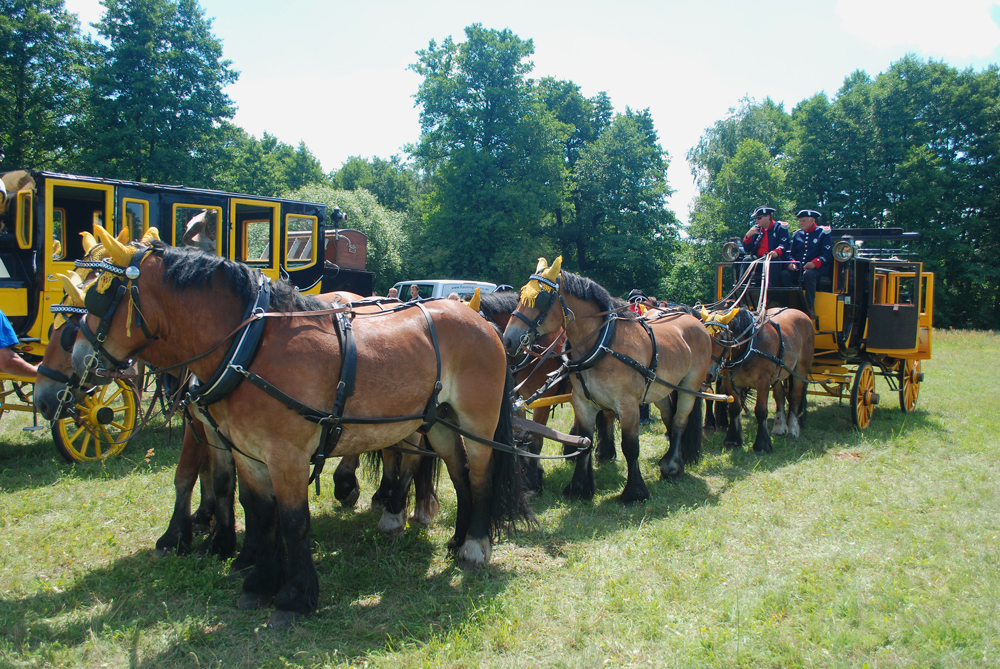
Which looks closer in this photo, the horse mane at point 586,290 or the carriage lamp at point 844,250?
the horse mane at point 586,290

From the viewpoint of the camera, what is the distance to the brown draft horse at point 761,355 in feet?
24.3

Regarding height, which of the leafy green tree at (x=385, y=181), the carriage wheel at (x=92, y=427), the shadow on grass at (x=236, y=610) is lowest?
the shadow on grass at (x=236, y=610)

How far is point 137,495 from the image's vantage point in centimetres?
517

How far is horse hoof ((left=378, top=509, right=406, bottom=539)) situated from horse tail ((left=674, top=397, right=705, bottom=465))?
339 centimetres

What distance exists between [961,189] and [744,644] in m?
33.8

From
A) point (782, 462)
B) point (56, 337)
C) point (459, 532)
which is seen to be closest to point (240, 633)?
point (459, 532)

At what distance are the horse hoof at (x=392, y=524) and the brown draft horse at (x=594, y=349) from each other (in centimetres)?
151

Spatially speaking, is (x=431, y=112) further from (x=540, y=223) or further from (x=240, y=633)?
(x=240, y=633)

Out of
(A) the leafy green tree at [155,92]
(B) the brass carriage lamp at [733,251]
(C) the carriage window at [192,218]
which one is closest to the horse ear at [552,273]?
(C) the carriage window at [192,218]

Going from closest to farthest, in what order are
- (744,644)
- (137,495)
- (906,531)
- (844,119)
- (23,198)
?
(744,644)
(906,531)
(137,495)
(23,198)
(844,119)

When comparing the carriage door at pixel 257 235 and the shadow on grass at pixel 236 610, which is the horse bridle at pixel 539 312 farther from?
the carriage door at pixel 257 235

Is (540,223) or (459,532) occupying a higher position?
(540,223)

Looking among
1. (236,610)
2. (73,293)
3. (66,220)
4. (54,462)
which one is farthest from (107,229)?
(236,610)

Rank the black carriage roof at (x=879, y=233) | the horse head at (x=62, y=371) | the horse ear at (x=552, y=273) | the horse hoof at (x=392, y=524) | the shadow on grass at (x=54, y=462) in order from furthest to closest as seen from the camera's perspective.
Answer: the black carriage roof at (x=879, y=233) < the shadow on grass at (x=54, y=462) < the horse ear at (x=552, y=273) < the horse hoof at (x=392, y=524) < the horse head at (x=62, y=371)
